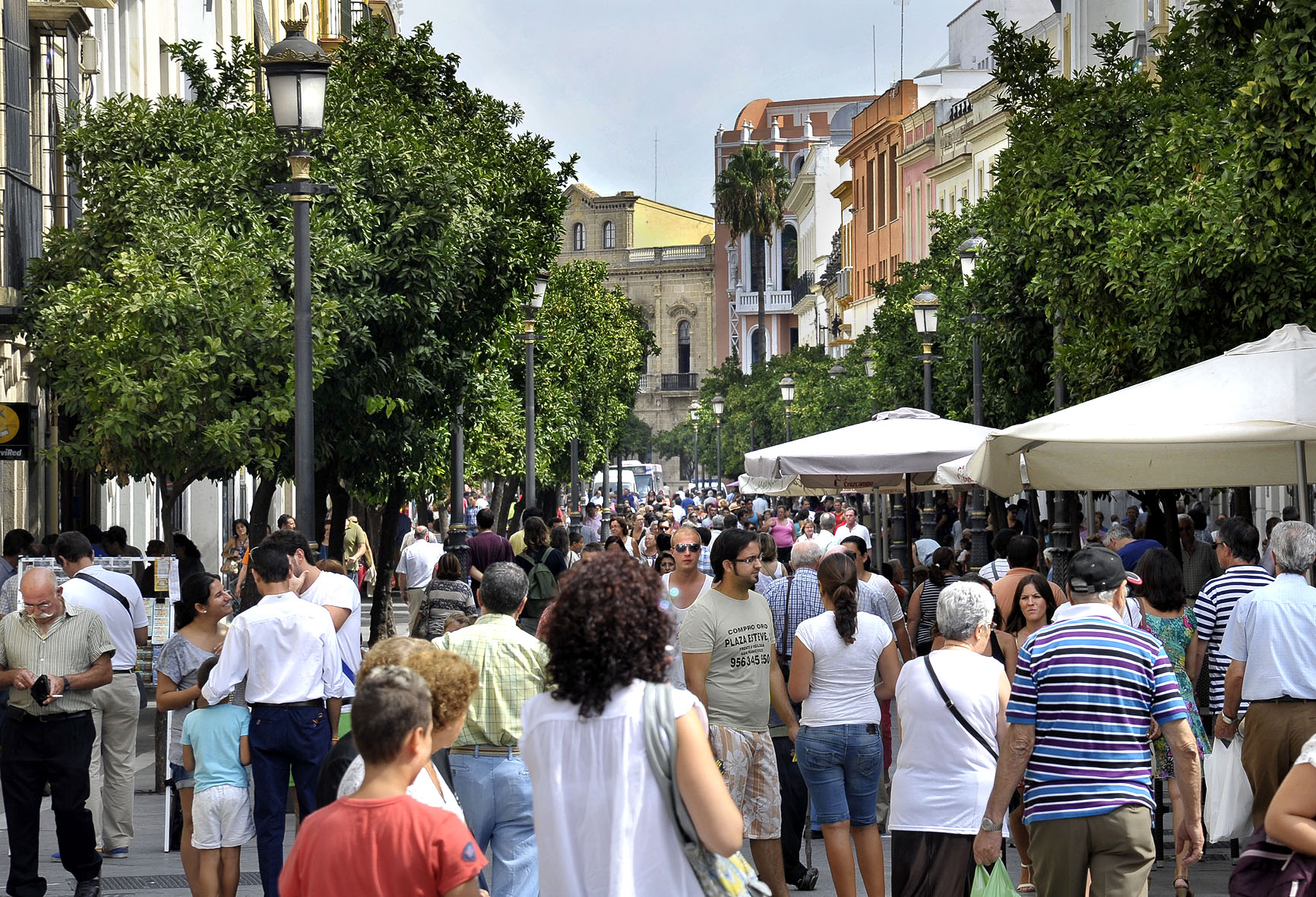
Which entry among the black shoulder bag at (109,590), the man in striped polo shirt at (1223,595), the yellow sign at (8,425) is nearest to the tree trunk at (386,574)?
the yellow sign at (8,425)

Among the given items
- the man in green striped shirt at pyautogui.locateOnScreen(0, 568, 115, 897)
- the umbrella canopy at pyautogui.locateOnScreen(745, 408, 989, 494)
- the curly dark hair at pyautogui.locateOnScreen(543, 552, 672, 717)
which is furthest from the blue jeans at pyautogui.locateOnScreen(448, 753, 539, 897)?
the umbrella canopy at pyautogui.locateOnScreen(745, 408, 989, 494)

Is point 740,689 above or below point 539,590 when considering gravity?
below

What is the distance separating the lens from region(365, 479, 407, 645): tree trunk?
70.2ft

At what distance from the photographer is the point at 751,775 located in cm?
845

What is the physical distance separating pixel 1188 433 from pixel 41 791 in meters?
6.40

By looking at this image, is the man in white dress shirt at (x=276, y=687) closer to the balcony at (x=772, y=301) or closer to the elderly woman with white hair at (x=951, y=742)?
the elderly woman with white hair at (x=951, y=742)

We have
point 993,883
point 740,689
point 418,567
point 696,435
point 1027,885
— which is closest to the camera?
point 993,883

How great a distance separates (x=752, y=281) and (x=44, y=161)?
302 ft

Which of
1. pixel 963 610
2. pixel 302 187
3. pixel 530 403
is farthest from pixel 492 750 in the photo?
pixel 530 403

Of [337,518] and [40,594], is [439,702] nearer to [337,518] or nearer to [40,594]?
[40,594]

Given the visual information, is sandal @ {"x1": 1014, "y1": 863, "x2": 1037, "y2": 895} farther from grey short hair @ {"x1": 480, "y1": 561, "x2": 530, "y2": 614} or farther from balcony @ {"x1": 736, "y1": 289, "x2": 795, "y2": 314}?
balcony @ {"x1": 736, "y1": 289, "x2": 795, "y2": 314}

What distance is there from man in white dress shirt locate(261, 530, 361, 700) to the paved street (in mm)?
1277

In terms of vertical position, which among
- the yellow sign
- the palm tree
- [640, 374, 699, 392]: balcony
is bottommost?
the yellow sign

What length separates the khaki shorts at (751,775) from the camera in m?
8.34
